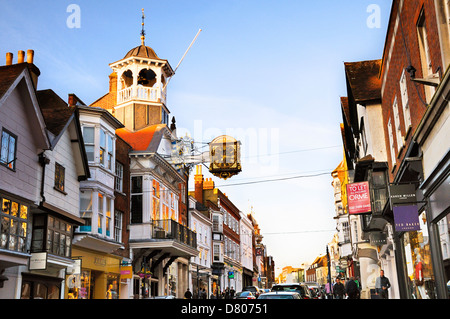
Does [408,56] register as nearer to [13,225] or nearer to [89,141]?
[13,225]

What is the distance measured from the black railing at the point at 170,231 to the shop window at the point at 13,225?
1280 centimetres

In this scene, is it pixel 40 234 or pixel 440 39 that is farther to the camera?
pixel 40 234

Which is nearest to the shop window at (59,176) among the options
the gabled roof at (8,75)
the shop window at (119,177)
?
the gabled roof at (8,75)

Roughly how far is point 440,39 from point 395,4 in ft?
17.1

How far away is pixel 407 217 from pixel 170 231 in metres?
20.7

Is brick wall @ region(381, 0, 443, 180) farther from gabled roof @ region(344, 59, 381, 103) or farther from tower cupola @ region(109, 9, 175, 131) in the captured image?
tower cupola @ region(109, 9, 175, 131)

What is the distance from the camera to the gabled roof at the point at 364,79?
2225 centimetres

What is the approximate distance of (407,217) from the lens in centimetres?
1496

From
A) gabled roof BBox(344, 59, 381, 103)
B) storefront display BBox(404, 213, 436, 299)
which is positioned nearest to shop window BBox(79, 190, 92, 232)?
gabled roof BBox(344, 59, 381, 103)

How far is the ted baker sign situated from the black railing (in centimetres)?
1411

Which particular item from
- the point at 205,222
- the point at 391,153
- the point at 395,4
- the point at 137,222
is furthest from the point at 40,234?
the point at 205,222

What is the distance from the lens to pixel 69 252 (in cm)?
2258
